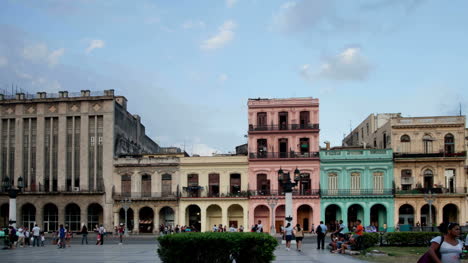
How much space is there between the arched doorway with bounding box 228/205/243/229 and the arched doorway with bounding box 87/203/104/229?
1371cm

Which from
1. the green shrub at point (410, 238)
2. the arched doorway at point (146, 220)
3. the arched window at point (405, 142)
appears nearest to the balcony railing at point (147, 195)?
the arched doorway at point (146, 220)

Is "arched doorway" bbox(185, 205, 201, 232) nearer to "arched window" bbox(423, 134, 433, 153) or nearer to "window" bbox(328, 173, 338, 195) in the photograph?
"window" bbox(328, 173, 338, 195)

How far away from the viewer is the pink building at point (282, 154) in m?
60.6

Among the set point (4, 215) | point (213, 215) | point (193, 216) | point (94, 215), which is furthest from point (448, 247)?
point (4, 215)

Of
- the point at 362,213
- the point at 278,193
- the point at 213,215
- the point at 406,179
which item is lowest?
the point at 213,215

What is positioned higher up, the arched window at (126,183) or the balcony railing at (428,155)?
the balcony railing at (428,155)

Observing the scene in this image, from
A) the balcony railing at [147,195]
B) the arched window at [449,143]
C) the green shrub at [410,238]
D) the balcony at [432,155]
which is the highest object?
the arched window at [449,143]

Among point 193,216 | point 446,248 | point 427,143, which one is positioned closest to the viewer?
point 446,248

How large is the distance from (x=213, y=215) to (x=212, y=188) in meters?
2.91

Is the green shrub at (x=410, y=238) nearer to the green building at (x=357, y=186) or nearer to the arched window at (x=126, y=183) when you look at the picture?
the green building at (x=357, y=186)

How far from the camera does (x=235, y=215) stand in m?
62.2

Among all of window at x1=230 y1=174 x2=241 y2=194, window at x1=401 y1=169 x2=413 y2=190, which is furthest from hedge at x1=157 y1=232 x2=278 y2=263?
window at x1=401 y1=169 x2=413 y2=190

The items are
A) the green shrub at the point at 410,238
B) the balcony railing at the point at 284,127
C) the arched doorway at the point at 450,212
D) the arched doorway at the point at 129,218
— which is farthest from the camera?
the arched doorway at the point at 129,218

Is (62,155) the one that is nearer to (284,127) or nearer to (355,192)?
(284,127)
